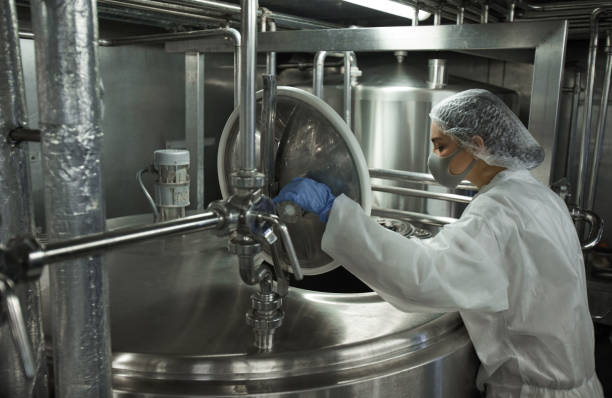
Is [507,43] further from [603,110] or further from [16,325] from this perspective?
[603,110]

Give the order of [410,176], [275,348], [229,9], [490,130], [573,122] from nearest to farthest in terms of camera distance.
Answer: [275,348] → [490,130] → [410,176] → [229,9] → [573,122]

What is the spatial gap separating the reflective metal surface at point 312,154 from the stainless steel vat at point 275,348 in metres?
0.15

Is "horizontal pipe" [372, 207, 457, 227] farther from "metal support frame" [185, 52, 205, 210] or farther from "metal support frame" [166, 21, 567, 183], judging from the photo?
"metal support frame" [185, 52, 205, 210]

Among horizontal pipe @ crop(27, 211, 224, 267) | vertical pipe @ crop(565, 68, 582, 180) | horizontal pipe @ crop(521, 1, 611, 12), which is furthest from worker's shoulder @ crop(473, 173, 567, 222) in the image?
vertical pipe @ crop(565, 68, 582, 180)

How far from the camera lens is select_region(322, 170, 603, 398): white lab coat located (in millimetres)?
1129

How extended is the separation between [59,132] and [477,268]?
0.82 meters

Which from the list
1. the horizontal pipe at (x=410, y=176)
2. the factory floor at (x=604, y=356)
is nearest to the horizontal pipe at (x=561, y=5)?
the horizontal pipe at (x=410, y=176)

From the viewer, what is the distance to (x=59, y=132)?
0.68 meters

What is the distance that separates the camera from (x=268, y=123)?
3.62ft

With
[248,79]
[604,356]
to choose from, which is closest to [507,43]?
[248,79]

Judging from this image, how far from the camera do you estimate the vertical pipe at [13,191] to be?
30.0 inches

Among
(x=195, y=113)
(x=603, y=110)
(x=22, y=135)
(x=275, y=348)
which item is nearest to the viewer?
(x=22, y=135)

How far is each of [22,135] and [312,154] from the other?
577 mm

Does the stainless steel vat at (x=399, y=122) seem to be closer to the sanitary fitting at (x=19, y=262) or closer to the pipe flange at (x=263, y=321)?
the pipe flange at (x=263, y=321)
